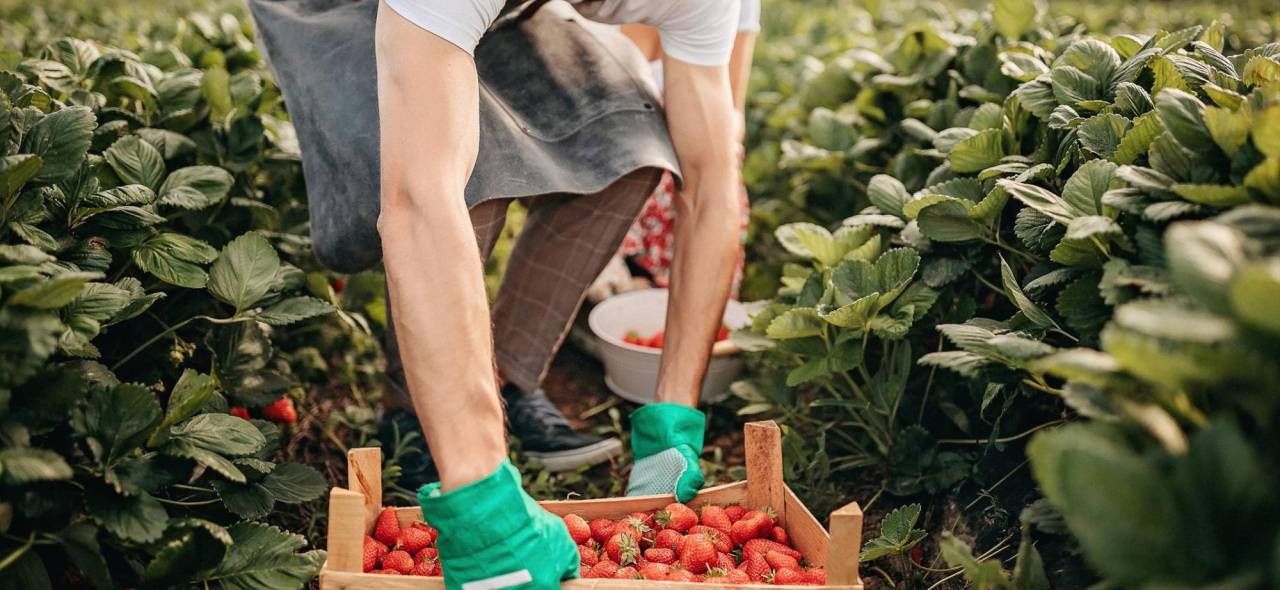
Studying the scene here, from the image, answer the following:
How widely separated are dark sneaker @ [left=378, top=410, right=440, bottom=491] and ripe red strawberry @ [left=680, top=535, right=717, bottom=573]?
78 cm

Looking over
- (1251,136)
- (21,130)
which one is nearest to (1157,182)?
(1251,136)

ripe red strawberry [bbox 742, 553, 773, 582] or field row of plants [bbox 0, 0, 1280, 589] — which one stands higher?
field row of plants [bbox 0, 0, 1280, 589]

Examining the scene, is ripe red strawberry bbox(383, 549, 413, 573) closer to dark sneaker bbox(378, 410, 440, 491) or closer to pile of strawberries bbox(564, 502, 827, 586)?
pile of strawberries bbox(564, 502, 827, 586)

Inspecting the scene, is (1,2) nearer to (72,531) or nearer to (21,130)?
(21,130)

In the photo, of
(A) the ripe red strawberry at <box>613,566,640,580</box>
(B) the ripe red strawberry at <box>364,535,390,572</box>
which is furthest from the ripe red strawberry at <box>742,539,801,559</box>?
(B) the ripe red strawberry at <box>364,535,390,572</box>

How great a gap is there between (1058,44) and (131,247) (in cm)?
221

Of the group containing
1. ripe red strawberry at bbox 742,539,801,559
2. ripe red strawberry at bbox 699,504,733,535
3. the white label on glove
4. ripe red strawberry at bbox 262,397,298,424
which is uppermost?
the white label on glove

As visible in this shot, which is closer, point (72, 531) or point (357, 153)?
point (72, 531)

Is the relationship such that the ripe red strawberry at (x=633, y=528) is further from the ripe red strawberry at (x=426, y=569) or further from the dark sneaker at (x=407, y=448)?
the dark sneaker at (x=407, y=448)

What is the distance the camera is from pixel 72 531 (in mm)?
1428

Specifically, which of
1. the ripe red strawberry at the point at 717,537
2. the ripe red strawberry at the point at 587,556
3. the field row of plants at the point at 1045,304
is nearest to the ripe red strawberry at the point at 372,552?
the ripe red strawberry at the point at 587,556

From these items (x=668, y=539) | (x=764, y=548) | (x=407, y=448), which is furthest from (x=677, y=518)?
(x=407, y=448)

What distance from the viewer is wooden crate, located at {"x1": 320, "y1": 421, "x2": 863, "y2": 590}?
1527 mm

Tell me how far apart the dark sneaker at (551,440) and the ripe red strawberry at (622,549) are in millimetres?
690
